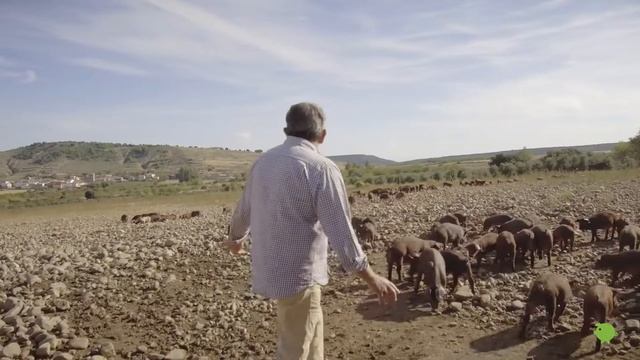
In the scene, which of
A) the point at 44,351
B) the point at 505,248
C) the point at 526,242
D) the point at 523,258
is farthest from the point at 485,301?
the point at 44,351

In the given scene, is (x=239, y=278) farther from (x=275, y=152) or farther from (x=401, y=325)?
(x=275, y=152)

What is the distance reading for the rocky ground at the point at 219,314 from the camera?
636cm

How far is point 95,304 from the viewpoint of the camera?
7.55m

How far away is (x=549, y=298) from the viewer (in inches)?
264

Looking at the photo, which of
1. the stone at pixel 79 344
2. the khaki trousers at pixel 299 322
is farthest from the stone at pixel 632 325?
the stone at pixel 79 344

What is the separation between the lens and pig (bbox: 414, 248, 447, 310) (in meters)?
7.73

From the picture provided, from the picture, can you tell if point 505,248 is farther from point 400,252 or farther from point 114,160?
point 114,160

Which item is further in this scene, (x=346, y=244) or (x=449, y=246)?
(x=449, y=246)

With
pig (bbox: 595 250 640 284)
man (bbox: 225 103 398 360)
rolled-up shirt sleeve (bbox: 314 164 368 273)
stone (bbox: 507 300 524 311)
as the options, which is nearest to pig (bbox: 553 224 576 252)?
pig (bbox: 595 250 640 284)

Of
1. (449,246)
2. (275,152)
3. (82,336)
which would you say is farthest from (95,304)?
(449,246)

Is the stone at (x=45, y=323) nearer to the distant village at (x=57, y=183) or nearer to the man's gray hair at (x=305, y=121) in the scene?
the man's gray hair at (x=305, y=121)

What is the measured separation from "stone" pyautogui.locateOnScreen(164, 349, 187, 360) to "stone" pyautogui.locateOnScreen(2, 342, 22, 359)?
1674 millimetres

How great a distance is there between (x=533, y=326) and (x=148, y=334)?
5138mm

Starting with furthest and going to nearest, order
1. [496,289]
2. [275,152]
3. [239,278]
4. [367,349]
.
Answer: [239,278]
[496,289]
[367,349]
[275,152]
